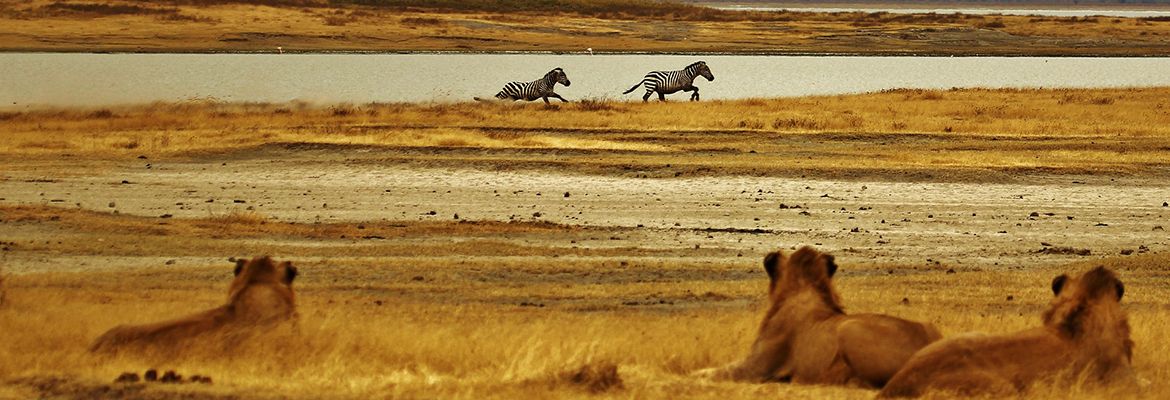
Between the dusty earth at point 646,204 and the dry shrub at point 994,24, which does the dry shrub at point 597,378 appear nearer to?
the dusty earth at point 646,204

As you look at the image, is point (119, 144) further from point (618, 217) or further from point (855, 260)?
point (855, 260)

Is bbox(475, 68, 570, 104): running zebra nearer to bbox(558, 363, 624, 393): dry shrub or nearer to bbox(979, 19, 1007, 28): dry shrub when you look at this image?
bbox(558, 363, 624, 393): dry shrub

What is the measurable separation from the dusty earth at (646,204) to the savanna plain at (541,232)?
0.08 m

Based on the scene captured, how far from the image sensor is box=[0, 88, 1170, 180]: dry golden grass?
2444 centimetres

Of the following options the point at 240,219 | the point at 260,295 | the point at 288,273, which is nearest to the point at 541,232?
the point at 240,219

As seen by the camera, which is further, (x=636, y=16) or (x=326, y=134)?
(x=636, y=16)

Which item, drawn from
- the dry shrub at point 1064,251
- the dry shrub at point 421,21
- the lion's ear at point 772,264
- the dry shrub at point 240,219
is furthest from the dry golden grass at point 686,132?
the dry shrub at point 421,21

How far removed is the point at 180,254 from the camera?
15.6m

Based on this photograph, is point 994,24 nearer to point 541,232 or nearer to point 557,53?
point 557,53

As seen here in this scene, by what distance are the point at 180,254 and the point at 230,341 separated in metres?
6.80

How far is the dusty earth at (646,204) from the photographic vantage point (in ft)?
55.3

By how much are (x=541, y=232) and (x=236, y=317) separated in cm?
839

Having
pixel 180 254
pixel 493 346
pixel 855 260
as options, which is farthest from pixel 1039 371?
pixel 180 254

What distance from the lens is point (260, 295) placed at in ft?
30.6
